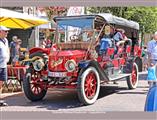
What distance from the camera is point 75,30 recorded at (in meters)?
7.78

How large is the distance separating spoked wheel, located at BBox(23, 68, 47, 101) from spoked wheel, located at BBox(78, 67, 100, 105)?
94cm

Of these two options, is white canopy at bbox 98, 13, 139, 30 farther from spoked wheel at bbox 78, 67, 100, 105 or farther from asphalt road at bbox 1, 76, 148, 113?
asphalt road at bbox 1, 76, 148, 113

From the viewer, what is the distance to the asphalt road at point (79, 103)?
6.59m

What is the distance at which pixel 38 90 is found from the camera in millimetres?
7586

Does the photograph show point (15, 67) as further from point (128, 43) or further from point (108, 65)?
point (128, 43)

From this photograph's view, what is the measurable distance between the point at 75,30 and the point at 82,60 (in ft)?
3.16

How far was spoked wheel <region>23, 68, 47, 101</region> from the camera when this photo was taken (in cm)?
724

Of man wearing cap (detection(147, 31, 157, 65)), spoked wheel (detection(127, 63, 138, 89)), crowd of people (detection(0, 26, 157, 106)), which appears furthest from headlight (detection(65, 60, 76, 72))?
spoked wheel (detection(127, 63, 138, 89))

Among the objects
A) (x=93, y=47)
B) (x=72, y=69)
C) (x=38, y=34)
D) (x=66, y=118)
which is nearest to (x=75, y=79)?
(x=72, y=69)

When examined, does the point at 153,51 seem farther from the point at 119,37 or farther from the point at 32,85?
the point at 32,85

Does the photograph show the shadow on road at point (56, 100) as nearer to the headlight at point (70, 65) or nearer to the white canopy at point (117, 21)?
the headlight at point (70, 65)

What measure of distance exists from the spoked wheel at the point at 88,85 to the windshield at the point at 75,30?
87 cm

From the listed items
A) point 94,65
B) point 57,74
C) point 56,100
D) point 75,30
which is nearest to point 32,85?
point 56,100

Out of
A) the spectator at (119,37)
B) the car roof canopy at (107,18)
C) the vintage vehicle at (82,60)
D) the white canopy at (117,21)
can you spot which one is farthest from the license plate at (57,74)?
the spectator at (119,37)
